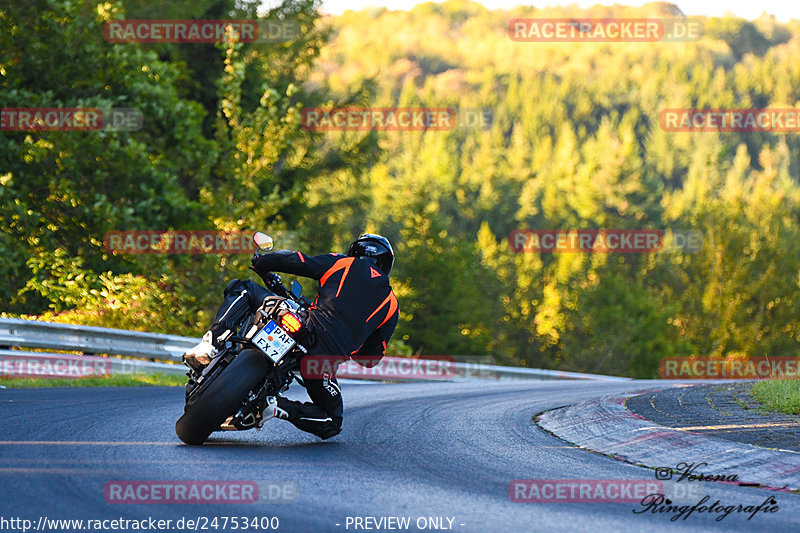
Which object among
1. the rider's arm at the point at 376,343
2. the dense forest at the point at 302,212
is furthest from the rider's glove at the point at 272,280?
the dense forest at the point at 302,212

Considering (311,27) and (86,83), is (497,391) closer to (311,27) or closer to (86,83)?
(86,83)

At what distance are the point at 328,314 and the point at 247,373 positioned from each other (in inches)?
33.2

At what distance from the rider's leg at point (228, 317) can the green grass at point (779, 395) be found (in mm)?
5082

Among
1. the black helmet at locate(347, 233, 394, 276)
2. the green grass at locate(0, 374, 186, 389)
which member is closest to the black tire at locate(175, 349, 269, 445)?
the black helmet at locate(347, 233, 394, 276)

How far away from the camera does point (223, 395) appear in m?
6.82

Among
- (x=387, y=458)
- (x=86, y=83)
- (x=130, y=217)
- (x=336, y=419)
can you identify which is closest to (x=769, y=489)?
(x=387, y=458)

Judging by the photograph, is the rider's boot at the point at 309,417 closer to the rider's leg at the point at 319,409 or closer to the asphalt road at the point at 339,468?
the rider's leg at the point at 319,409

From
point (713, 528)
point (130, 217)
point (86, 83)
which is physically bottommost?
point (713, 528)

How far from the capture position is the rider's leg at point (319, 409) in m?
7.47

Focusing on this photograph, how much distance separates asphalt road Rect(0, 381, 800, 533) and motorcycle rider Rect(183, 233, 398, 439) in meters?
0.29

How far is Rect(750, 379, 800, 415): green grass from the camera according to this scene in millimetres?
9095

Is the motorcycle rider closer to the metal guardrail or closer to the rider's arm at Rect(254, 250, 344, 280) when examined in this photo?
the rider's arm at Rect(254, 250, 344, 280)

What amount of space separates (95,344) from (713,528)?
11330 mm

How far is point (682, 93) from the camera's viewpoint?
198 metres
